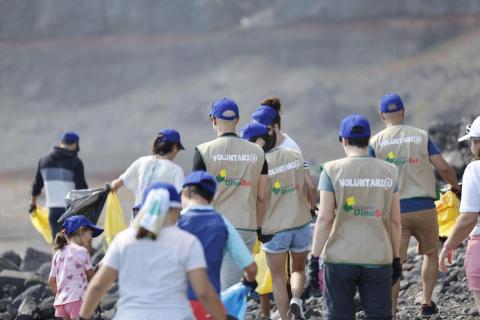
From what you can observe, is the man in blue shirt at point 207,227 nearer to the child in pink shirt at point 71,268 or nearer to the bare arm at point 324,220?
the bare arm at point 324,220

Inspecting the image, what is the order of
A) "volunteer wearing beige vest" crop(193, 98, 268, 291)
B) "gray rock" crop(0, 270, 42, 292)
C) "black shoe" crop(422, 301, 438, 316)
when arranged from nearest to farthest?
"volunteer wearing beige vest" crop(193, 98, 268, 291) < "black shoe" crop(422, 301, 438, 316) < "gray rock" crop(0, 270, 42, 292)

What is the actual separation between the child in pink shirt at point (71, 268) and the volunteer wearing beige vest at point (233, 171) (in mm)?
1198

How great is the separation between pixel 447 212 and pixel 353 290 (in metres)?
3.25

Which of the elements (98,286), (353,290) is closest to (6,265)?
(353,290)

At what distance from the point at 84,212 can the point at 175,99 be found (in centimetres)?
1878

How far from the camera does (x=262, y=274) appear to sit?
10.1m

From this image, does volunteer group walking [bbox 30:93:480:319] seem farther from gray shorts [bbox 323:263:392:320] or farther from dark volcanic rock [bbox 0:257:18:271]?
dark volcanic rock [bbox 0:257:18:271]

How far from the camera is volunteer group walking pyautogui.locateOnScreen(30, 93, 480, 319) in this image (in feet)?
19.0

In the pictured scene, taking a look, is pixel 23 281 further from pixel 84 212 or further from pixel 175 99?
pixel 175 99

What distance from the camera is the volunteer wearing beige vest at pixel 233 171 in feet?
27.2

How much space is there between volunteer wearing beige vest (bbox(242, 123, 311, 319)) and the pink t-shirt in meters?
1.49

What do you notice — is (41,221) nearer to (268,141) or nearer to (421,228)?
(268,141)

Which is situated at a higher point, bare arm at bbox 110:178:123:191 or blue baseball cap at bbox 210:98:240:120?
blue baseball cap at bbox 210:98:240:120

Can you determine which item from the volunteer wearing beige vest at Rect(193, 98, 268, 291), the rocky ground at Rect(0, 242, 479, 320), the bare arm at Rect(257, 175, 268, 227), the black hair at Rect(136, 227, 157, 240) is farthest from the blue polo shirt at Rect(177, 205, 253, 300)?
the rocky ground at Rect(0, 242, 479, 320)
